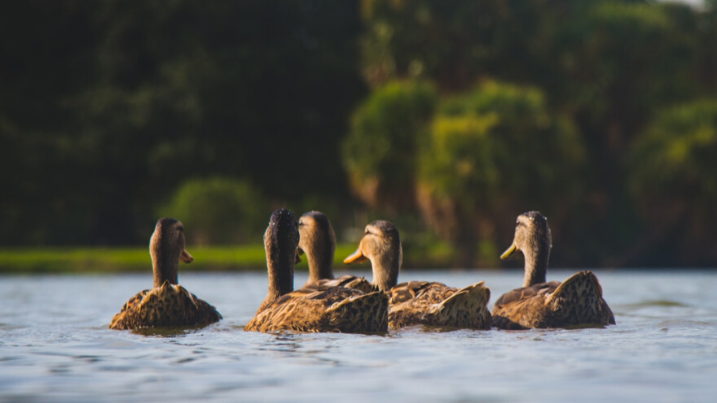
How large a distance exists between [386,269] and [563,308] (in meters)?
→ 1.95

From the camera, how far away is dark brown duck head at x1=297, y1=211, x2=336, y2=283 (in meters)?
10.6

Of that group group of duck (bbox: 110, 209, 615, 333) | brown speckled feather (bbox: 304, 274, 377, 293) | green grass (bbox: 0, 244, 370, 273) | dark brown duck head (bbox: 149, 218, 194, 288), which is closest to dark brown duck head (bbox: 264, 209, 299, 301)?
group of duck (bbox: 110, 209, 615, 333)

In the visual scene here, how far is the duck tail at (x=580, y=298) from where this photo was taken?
366 inches

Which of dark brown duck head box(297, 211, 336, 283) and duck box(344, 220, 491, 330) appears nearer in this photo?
duck box(344, 220, 491, 330)

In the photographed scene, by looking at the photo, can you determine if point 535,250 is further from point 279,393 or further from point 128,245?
point 128,245

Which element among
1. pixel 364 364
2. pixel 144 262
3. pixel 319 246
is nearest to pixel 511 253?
pixel 319 246

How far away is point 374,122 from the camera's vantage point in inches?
1191

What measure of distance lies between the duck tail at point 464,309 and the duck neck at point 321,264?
178 centimetres

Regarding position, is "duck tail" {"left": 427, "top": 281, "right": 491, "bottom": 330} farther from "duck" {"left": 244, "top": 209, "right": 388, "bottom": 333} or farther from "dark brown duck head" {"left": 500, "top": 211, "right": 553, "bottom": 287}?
"dark brown duck head" {"left": 500, "top": 211, "right": 553, "bottom": 287}

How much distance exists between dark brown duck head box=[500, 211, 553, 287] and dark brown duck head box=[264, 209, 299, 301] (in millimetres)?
2373

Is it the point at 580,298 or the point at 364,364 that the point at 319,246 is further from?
the point at 364,364

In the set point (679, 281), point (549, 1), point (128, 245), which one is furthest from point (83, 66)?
point (679, 281)

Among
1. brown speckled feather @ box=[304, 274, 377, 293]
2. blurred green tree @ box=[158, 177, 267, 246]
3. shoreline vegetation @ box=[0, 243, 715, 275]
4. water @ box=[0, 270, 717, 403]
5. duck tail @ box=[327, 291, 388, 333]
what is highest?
→ blurred green tree @ box=[158, 177, 267, 246]

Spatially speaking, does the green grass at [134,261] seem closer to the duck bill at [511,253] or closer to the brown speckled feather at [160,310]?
the duck bill at [511,253]
